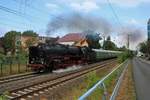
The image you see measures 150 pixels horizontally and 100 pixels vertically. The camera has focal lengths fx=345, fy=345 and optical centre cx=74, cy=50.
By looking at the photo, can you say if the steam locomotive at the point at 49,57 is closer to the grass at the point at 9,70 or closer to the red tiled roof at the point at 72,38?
the grass at the point at 9,70

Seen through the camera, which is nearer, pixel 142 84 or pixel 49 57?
pixel 142 84

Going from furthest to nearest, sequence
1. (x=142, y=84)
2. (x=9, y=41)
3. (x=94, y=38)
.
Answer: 1. (x=94, y=38)
2. (x=9, y=41)
3. (x=142, y=84)

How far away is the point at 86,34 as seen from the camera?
127312 mm

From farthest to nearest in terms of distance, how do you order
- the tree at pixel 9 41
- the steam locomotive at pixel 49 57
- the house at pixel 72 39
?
the house at pixel 72 39 < the tree at pixel 9 41 < the steam locomotive at pixel 49 57

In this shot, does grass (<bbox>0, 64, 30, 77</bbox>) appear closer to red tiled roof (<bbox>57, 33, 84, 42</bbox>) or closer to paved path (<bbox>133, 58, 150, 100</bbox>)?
paved path (<bbox>133, 58, 150, 100</bbox>)

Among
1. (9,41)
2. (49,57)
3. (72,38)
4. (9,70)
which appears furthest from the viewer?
(72,38)

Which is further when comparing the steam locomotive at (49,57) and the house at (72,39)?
the house at (72,39)

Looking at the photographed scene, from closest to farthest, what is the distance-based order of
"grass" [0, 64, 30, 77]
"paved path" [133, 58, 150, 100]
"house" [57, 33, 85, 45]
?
"paved path" [133, 58, 150, 100] < "grass" [0, 64, 30, 77] < "house" [57, 33, 85, 45]

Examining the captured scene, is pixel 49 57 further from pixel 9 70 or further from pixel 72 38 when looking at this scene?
pixel 72 38

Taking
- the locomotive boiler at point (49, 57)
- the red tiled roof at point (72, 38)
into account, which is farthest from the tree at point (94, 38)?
the locomotive boiler at point (49, 57)

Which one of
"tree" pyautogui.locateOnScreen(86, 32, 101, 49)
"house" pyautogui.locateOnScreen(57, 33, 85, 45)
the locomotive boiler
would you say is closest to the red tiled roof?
"house" pyautogui.locateOnScreen(57, 33, 85, 45)

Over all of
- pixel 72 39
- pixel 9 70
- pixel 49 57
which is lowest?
pixel 9 70

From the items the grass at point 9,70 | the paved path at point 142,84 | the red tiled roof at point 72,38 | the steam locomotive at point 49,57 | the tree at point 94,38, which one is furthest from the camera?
the tree at point 94,38

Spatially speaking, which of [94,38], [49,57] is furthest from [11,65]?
[94,38]
